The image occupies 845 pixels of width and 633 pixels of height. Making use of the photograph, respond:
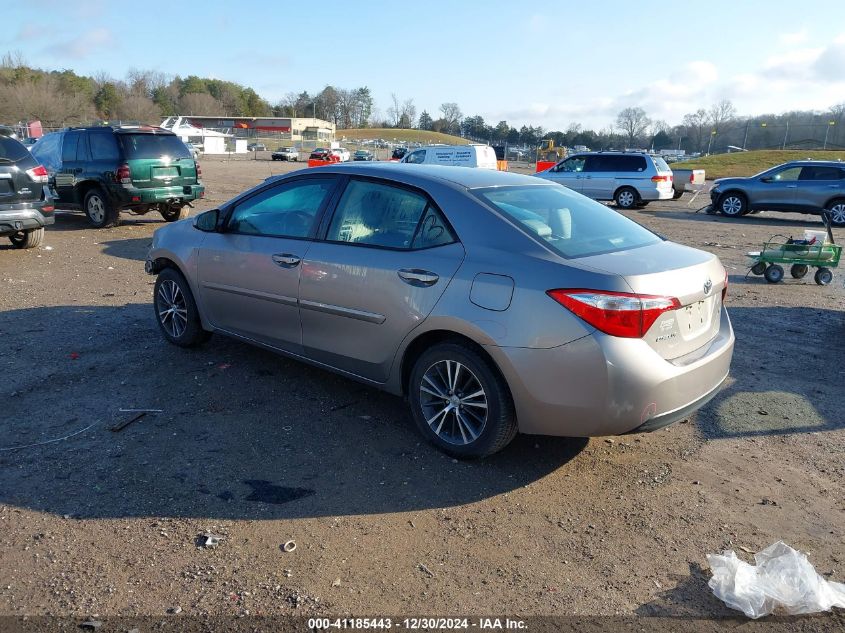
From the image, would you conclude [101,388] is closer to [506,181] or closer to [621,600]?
[506,181]

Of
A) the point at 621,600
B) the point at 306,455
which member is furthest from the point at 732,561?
the point at 306,455

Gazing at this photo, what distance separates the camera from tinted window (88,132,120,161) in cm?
1243

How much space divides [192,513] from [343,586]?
3.27ft

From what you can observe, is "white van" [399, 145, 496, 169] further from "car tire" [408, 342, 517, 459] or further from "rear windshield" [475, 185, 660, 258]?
"car tire" [408, 342, 517, 459]

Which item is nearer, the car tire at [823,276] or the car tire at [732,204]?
the car tire at [823,276]

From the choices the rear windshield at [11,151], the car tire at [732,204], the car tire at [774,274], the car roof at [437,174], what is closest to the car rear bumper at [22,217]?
the rear windshield at [11,151]

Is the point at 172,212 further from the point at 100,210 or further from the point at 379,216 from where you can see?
the point at 379,216

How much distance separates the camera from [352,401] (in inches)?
195

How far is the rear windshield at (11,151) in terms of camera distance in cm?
949

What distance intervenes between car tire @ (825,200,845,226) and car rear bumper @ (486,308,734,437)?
17990mm

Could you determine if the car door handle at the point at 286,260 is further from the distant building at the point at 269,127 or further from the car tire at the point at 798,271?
the distant building at the point at 269,127

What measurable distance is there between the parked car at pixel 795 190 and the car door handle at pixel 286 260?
17853mm

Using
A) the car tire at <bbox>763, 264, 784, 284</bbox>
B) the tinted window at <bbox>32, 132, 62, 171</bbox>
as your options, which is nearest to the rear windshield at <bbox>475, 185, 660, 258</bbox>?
the car tire at <bbox>763, 264, 784, 284</bbox>

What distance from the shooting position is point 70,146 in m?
12.8
